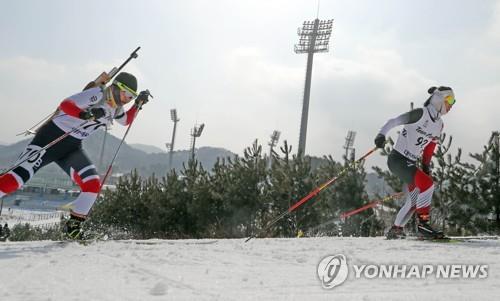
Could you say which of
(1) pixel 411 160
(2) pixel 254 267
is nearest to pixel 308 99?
(1) pixel 411 160

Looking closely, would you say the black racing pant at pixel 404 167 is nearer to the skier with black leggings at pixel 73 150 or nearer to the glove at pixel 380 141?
the glove at pixel 380 141

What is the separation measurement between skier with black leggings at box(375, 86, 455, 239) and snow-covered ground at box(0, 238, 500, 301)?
6.84 feet

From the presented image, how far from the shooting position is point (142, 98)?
518 cm

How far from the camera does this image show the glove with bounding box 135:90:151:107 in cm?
518

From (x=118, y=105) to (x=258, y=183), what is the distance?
10.6 meters

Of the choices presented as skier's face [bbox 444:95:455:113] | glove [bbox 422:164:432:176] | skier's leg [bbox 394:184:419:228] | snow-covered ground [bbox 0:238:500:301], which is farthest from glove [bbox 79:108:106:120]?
skier's face [bbox 444:95:455:113]

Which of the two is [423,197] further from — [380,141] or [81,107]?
[81,107]

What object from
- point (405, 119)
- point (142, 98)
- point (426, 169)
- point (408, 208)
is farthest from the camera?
point (426, 169)

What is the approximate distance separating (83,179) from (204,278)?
2730mm

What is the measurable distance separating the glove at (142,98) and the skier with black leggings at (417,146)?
10.3 ft

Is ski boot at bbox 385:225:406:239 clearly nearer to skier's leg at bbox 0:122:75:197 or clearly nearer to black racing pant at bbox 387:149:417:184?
black racing pant at bbox 387:149:417:184

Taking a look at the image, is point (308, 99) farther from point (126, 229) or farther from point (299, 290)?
point (299, 290)

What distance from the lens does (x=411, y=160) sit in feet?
18.2

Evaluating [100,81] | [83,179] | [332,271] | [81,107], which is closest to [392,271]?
[332,271]
